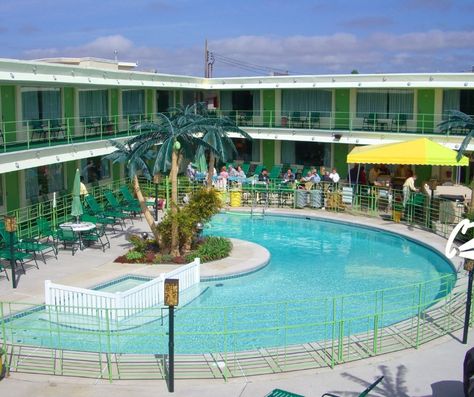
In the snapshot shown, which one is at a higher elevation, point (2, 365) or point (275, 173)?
point (275, 173)

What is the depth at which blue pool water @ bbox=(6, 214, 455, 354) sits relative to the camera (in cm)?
1296

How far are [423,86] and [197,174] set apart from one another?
1098 centimetres

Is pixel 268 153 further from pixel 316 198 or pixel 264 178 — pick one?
pixel 316 198

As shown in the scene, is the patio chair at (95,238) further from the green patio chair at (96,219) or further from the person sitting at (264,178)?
the person sitting at (264,178)

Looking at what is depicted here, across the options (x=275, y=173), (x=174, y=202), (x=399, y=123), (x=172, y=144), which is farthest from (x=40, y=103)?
(x=399, y=123)

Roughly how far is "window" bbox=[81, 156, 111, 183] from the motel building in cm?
5

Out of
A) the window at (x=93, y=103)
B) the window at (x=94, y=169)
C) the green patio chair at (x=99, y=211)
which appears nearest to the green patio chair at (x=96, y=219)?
the green patio chair at (x=99, y=211)

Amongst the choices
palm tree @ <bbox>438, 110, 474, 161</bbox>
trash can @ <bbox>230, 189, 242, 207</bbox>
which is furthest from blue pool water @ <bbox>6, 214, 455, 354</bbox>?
palm tree @ <bbox>438, 110, 474, 161</bbox>

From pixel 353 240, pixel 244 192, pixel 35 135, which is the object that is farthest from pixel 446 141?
pixel 35 135

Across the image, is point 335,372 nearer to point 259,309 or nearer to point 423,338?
point 423,338

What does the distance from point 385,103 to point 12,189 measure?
58.4ft

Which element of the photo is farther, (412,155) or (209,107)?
(209,107)

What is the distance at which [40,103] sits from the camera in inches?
919

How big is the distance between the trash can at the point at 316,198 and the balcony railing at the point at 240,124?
175 inches
